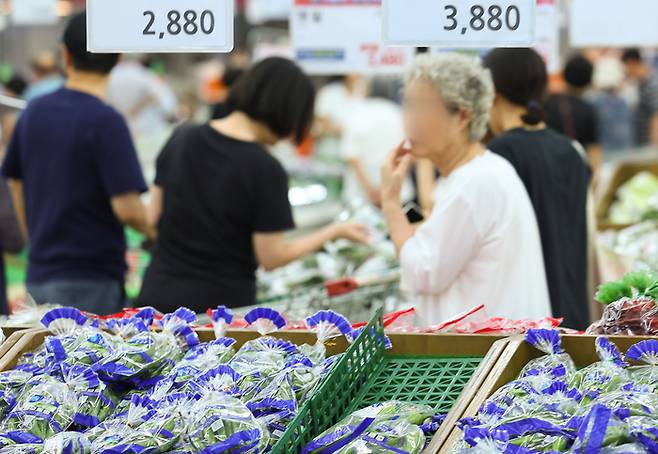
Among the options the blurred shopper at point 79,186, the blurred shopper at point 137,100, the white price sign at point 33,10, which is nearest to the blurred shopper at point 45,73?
the blurred shopper at point 137,100

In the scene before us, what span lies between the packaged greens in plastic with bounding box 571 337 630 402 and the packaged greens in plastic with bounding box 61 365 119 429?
102 centimetres

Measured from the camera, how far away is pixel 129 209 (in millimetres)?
4527

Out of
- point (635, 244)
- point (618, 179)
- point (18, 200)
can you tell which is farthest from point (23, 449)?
point (618, 179)

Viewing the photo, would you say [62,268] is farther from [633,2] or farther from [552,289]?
[633,2]

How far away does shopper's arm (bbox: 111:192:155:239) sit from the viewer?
14.8 feet

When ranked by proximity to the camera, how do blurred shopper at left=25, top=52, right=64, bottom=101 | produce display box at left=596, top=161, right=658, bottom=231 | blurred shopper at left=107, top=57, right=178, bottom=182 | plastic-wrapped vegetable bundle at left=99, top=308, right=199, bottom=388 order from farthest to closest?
blurred shopper at left=25, top=52, right=64, bottom=101 < blurred shopper at left=107, top=57, right=178, bottom=182 < produce display box at left=596, top=161, right=658, bottom=231 < plastic-wrapped vegetable bundle at left=99, top=308, right=199, bottom=388

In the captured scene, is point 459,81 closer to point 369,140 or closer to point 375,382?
point 375,382

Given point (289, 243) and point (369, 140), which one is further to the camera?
point (369, 140)

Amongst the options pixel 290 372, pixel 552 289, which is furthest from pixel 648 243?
pixel 290 372

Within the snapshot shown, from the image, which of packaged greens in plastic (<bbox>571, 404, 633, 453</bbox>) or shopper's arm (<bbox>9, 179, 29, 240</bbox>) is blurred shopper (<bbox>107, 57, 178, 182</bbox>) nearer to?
shopper's arm (<bbox>9, 179, 29, 240</bbox>)

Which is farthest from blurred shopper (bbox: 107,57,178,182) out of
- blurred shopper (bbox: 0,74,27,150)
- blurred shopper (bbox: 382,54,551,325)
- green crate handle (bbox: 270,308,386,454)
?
green crate handle (bbox: 270,308,386,454)

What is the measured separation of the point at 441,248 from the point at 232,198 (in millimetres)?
952

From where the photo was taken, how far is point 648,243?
526cm

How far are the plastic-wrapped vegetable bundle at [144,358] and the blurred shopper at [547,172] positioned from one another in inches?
76.3
